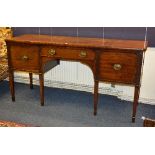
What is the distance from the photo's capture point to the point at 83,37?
2.61 m

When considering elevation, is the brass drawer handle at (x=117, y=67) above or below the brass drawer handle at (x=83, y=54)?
below

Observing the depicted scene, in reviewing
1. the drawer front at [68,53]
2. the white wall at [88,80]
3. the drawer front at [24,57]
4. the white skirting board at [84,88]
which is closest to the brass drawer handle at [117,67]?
the drawer front at [68,53]

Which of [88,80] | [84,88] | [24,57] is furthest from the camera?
[84,88]

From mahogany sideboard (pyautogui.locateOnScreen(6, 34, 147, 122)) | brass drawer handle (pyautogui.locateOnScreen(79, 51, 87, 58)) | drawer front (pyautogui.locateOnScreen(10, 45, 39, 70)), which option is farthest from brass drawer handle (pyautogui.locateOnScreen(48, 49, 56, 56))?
brass drawer handle (pyautogui.locateOnScreen(79, 51, 87, 58))

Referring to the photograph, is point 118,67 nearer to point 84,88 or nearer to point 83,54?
point 83,54

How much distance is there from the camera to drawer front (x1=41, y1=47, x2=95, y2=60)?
2.13 meters

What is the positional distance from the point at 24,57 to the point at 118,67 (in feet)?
3.01

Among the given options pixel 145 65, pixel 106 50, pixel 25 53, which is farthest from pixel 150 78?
pixel 25 53

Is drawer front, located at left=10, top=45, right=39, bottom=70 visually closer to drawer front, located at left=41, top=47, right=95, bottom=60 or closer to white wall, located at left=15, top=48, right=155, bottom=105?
drawer front, located at left=41, top=47, right=95, bottom=60

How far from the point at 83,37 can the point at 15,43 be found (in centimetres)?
73

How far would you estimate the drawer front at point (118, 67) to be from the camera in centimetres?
202

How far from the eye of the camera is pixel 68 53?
86.3 inches

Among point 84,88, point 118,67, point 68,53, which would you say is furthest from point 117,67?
A: point 84,88

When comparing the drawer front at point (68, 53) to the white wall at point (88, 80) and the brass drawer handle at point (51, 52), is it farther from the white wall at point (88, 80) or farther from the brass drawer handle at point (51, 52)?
the white wall at point (88, 80)
